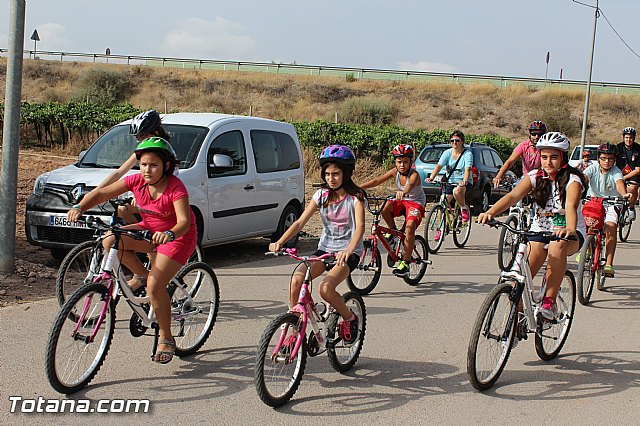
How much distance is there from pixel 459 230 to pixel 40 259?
6.83 meters

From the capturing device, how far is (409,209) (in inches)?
382

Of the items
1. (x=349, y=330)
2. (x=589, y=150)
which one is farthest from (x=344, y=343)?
(x=589, y=150)

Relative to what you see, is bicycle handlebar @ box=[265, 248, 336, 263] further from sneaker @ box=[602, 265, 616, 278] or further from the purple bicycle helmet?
sneaker @ box=[602, 265, 616, 278]

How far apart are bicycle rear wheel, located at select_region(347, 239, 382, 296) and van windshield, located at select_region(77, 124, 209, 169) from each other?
2586mm

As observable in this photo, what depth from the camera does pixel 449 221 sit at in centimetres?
1311

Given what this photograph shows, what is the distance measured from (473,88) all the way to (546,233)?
5623 cm

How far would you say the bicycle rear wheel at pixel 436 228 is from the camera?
12.5 metres

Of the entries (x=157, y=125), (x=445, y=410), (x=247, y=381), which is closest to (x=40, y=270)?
(x=157, y=125)

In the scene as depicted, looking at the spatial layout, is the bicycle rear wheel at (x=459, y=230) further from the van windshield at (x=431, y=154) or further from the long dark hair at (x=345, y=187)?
the long dark hair at (x=345, y=187)

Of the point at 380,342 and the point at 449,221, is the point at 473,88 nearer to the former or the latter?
the point at 449,221

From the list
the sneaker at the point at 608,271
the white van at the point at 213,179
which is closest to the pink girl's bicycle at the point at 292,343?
the white van at the point at 213,179

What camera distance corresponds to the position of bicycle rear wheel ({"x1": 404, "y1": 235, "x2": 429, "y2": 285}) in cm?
970

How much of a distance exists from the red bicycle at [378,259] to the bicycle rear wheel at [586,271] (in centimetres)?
185

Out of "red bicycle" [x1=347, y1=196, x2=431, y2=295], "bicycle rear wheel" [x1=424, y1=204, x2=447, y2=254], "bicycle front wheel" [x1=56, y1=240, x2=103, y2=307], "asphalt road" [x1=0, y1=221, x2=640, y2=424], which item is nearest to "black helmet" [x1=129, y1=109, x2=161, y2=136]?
"bicycle front wheel" [x1=56, y1=240, x2=103, y2=307]
